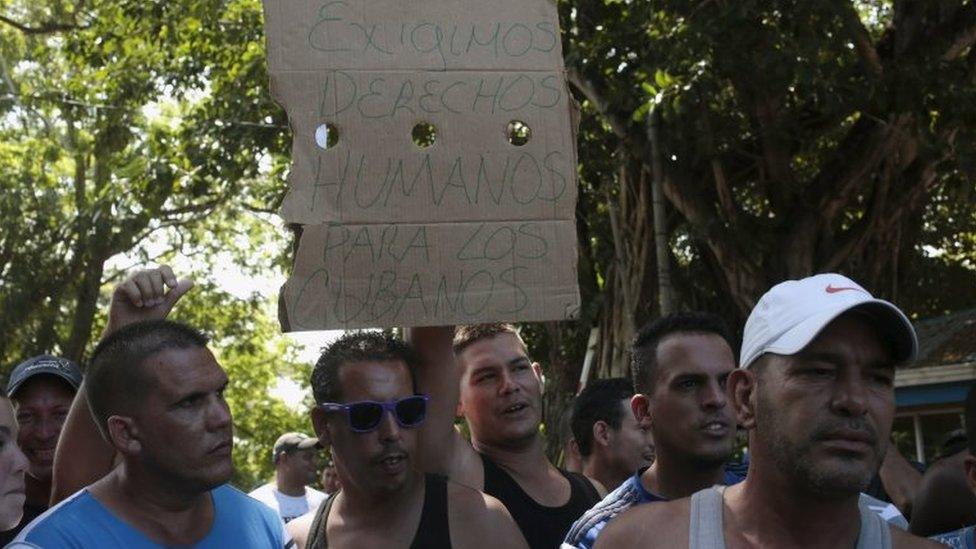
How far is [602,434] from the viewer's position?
593 cm

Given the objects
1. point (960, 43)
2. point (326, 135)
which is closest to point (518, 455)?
point (326, 135)

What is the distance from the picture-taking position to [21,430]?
4957 millimetres

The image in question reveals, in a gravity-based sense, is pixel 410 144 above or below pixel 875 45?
below

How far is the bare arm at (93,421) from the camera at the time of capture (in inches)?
155

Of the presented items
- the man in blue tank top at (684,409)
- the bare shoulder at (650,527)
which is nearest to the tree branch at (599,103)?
the man in blue tank top at (684,409)

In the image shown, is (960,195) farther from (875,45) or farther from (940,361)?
(940,361)

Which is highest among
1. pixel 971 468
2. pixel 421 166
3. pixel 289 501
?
pixel 421 166

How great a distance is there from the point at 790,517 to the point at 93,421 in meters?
1.98

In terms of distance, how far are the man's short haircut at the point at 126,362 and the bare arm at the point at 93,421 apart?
202 mm

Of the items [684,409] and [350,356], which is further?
[684,409]

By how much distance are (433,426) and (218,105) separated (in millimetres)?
9606

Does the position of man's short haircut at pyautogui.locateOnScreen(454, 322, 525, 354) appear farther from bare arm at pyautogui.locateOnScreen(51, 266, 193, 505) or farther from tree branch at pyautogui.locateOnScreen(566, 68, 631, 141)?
tree branch at pyautogui.locateOnScreen(566, 68, 631, 141)

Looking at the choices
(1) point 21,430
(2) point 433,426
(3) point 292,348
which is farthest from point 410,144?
(3) point 292,348

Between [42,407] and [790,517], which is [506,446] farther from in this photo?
[790,517]
